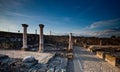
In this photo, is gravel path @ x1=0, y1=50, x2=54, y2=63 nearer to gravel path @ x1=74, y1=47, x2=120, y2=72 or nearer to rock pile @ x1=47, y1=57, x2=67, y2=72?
rock pile @ x1=47, y1=57, x2=67, y2=72

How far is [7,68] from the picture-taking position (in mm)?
7027

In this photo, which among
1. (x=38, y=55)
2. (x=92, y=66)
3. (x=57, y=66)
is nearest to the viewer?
(x=57, y=66)

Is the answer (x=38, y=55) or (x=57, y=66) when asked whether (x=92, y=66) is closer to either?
(x=57, y=66)

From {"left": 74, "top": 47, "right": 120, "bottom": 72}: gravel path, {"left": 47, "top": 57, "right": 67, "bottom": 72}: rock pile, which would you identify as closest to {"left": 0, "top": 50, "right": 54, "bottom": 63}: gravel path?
{"left": 47, "top": 57, "right": 67, "bottom": 72}: rock pile

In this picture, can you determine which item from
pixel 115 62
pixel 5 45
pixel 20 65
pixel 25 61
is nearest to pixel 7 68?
pixel 20 65

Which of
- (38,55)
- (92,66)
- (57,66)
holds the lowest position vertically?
(92,66)

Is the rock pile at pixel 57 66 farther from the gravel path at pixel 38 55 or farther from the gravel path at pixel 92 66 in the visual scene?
the gravel path at pixel 92 66

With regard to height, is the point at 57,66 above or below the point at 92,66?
above

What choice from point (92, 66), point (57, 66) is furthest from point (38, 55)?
point (92, 66)

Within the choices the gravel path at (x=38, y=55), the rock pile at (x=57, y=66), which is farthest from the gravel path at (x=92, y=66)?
the gravel path at (x=38, y=55)

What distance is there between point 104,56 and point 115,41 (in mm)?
32403

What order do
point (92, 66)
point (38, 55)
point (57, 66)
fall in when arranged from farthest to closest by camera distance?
point (38, 55) → point (92, 66) → point (57, 66)

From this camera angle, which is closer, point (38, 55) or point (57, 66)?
point (57, 66)

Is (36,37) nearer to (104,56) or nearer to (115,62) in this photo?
(104,56)
